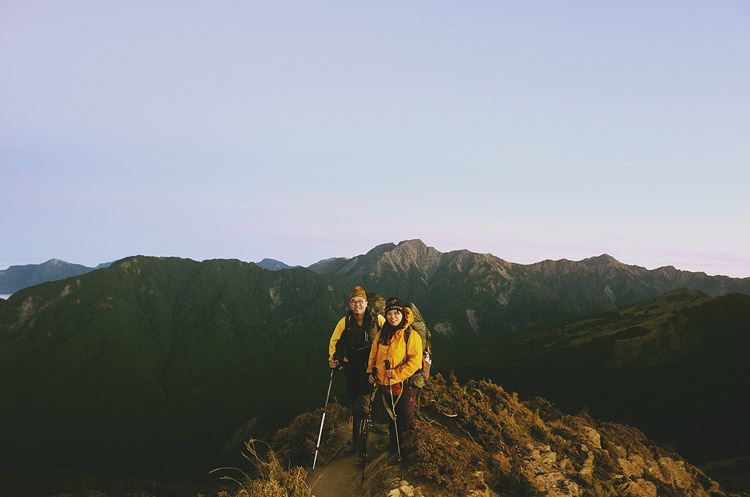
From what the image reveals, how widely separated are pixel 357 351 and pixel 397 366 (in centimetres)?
150

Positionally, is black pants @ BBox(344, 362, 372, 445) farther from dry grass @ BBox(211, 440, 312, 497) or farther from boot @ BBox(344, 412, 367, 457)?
dry grass @ BBox(211, 440, 312, 497)

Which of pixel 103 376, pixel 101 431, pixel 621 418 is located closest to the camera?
pixel 621 418

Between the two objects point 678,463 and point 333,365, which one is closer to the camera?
point 333,365

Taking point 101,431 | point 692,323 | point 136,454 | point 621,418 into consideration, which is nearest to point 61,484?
point 136,454

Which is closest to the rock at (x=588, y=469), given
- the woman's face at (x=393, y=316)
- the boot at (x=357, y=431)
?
the boot at (x=357, y=431)

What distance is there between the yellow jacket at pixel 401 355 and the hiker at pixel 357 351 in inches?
38.0

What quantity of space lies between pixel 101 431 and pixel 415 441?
665ft

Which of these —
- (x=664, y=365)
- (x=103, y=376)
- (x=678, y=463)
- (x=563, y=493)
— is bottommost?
(x=103, y=376)

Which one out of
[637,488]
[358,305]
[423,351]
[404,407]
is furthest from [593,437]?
[358,305]

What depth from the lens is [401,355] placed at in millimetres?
8102

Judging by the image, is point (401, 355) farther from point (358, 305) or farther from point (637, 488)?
point (637, 488)

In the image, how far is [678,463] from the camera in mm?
11633

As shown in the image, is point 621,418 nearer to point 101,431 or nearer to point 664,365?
point 664,365

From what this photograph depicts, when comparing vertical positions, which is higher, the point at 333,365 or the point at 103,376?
the point at 333,365
